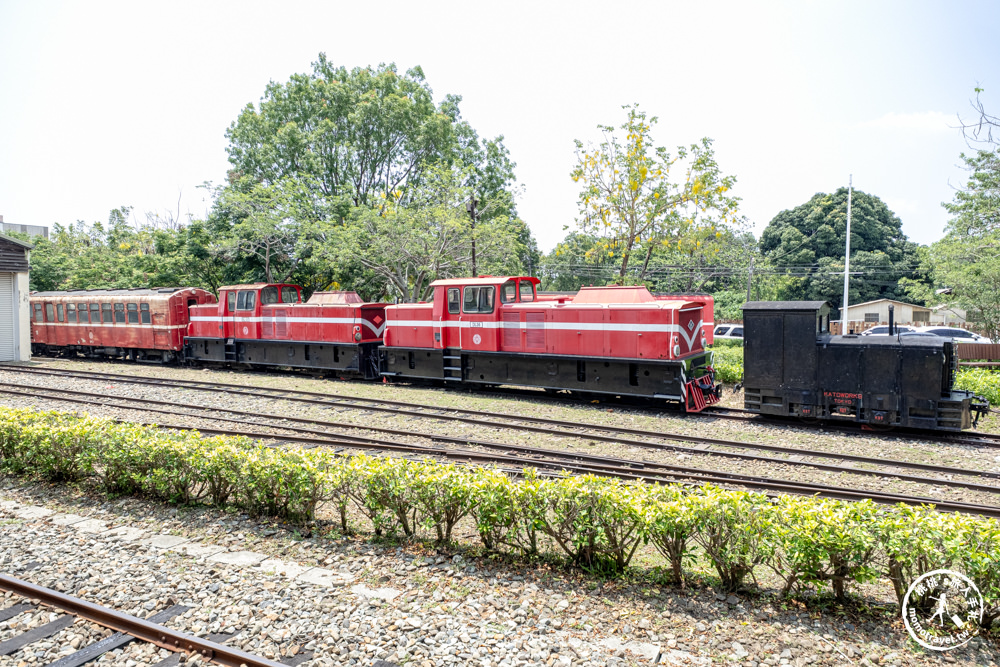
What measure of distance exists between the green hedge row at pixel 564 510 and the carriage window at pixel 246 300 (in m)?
14.2

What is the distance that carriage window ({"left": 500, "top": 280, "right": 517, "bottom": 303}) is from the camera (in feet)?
55.2

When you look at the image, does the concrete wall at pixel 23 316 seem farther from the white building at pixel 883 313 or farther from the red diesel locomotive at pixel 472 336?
the white building at pixel 883 313

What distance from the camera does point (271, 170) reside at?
114ft

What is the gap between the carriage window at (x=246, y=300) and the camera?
2253 centimetres

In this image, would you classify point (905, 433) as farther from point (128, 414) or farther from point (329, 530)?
point (128, 414)

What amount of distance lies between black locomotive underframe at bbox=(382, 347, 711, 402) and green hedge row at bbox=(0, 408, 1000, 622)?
7.71 metres

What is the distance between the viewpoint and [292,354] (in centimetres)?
2173

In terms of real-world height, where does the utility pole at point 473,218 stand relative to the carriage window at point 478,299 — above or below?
above

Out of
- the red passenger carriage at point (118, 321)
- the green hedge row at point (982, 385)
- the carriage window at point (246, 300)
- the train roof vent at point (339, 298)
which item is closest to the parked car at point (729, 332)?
the green hedge row at point (982, 385)

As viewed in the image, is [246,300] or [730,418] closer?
[730,418]

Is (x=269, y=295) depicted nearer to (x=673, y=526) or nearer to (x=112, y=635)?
(x=112, y=635)

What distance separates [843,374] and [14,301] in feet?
103

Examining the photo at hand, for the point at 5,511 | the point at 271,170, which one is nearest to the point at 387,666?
the point at 5,511

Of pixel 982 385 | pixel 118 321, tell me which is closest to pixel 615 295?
pixel 982 385
